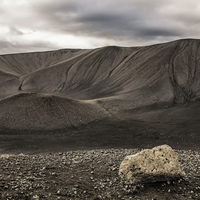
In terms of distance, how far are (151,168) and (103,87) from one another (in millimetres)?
55086

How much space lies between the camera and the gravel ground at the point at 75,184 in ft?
26.3

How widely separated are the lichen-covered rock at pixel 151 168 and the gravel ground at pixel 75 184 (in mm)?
290

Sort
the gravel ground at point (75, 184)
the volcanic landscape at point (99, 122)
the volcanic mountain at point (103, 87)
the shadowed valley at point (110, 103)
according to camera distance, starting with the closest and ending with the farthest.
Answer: the gravel ground at point (75, 184), the volcanic landscape at point (99, 122), the shadowed valley at point (110, 103), the volcanic mountain at point (103, 87)

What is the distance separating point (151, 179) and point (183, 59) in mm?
58177

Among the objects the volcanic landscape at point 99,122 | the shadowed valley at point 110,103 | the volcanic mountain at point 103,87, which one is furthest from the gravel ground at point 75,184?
the volcanic mountain at point 103,87

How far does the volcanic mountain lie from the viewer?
3419 cm

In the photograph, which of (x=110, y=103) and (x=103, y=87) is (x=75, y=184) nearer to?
(x=110, y=103)

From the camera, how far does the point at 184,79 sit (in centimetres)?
5438

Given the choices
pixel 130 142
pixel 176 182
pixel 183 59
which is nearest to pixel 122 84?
pixel 183 59

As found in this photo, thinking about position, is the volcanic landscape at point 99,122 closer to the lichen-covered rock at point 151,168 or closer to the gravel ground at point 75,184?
the gravel ground at point 75,184

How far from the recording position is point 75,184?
29.6ft

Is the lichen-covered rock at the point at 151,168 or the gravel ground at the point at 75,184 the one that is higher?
the lichen-covered rock at the point at 151,168

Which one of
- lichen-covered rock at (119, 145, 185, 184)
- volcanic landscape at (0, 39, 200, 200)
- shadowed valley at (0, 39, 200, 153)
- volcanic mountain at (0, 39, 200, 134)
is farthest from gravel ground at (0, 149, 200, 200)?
volcanic mountain at (0, 39, 200, 134)

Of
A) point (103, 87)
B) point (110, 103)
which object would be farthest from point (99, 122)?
point (103, 87)
